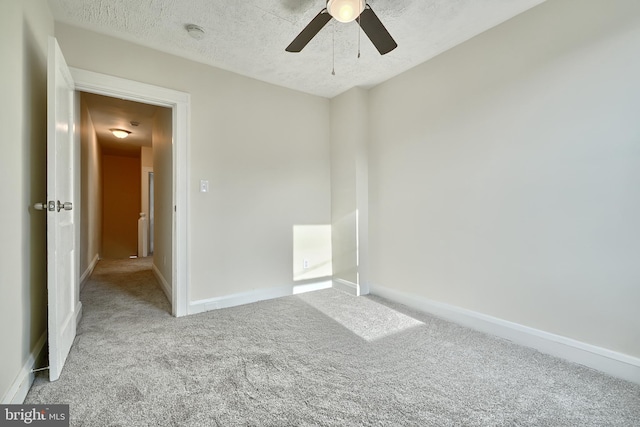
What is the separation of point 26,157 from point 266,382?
5.97 feet

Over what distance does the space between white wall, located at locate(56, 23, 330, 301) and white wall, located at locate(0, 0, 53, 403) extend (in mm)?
622

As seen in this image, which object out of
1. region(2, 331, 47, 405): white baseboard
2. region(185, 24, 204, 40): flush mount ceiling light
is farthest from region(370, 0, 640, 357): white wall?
region(2, 331, 47, 405): white baseboard

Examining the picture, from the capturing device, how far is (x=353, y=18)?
166 cm

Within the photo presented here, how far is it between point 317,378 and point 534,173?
199 centimetres

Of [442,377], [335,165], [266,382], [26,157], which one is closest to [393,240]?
[335,165]

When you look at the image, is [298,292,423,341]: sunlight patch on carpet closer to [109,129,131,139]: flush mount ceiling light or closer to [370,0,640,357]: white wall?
[370,0,640,357]: white wall

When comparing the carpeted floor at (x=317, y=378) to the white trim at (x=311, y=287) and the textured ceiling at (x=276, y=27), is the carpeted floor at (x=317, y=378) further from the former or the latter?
the textured ceiling at (x=276, y=27)

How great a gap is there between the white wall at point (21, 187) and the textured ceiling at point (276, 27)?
0.50 metres

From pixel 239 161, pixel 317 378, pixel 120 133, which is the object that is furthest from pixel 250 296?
pixel 120 133

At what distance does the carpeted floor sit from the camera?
1380 millimetres

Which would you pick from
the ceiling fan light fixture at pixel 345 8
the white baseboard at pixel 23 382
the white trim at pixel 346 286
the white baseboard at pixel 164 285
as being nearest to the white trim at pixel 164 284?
the white baseboard at pixel 164 285

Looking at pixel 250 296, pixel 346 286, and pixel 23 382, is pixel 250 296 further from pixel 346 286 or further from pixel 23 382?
pixel 23 382

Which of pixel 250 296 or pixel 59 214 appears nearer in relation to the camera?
pixel 59 214

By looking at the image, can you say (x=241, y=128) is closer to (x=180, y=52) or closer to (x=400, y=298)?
(x=180, y=52)
